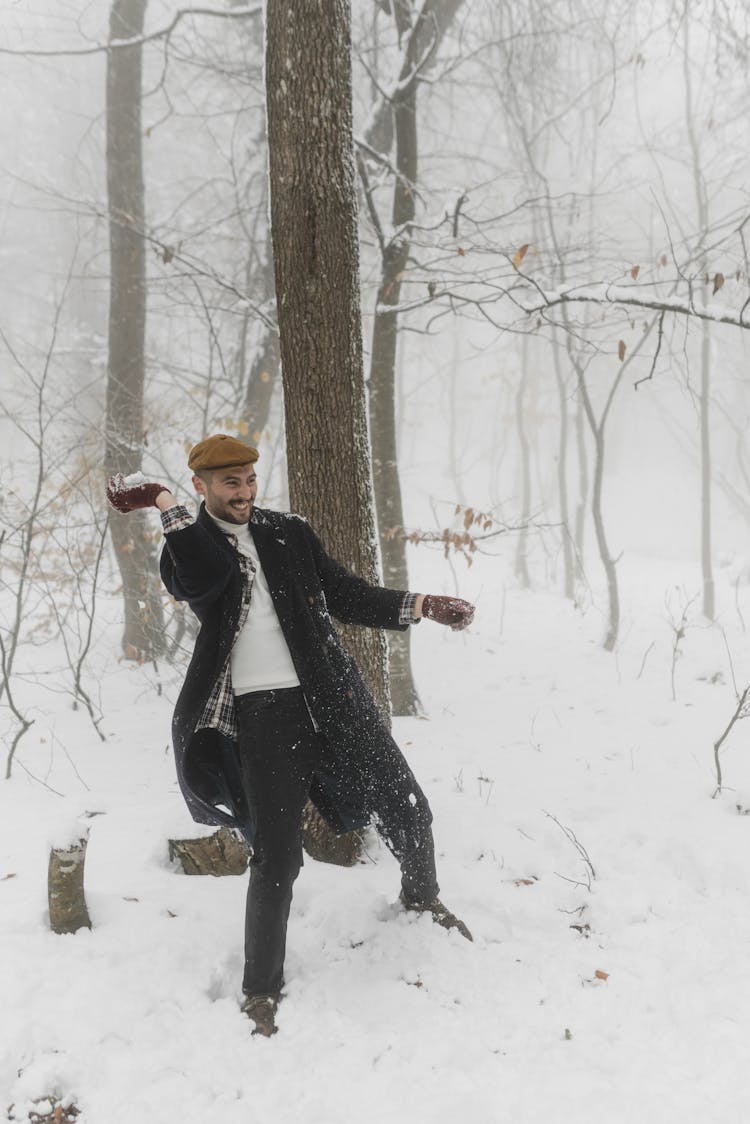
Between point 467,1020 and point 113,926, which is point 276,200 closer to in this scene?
point 113,926

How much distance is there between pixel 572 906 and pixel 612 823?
2.62 feet

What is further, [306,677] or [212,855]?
[212,855]

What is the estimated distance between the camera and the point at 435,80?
5.62 meters

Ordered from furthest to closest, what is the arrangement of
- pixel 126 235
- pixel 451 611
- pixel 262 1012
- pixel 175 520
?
pixel 126 235
pixel 451 611
pixel 262 1012
pixel 175 520

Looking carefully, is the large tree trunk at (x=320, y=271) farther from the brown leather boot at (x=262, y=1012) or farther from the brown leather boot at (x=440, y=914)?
the brown leather boot at (x=262, y=1012)

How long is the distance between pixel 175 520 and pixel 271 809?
1.06m

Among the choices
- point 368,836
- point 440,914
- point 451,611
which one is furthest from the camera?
point 368,836

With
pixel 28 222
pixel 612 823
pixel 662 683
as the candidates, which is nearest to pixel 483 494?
pixel 28 222

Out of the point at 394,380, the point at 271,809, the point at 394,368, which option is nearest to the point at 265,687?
the point at 271,809

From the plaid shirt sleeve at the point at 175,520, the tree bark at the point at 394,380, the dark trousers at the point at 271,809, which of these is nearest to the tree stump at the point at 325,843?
the dark trousers at the point at 271,809

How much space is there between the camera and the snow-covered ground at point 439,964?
2168mm

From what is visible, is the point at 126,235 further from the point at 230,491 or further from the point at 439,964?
the point at 439,964

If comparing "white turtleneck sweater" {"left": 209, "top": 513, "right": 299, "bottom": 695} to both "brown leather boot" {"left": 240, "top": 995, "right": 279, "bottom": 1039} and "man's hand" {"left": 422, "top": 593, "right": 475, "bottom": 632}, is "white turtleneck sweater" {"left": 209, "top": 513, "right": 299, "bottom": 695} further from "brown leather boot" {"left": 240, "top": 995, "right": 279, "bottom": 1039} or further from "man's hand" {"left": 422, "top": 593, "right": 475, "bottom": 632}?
"brown leather boot" {"left": 240, "top": 995, "right": 279, "bottom": 1039}

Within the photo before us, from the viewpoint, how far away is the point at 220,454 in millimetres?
2344
